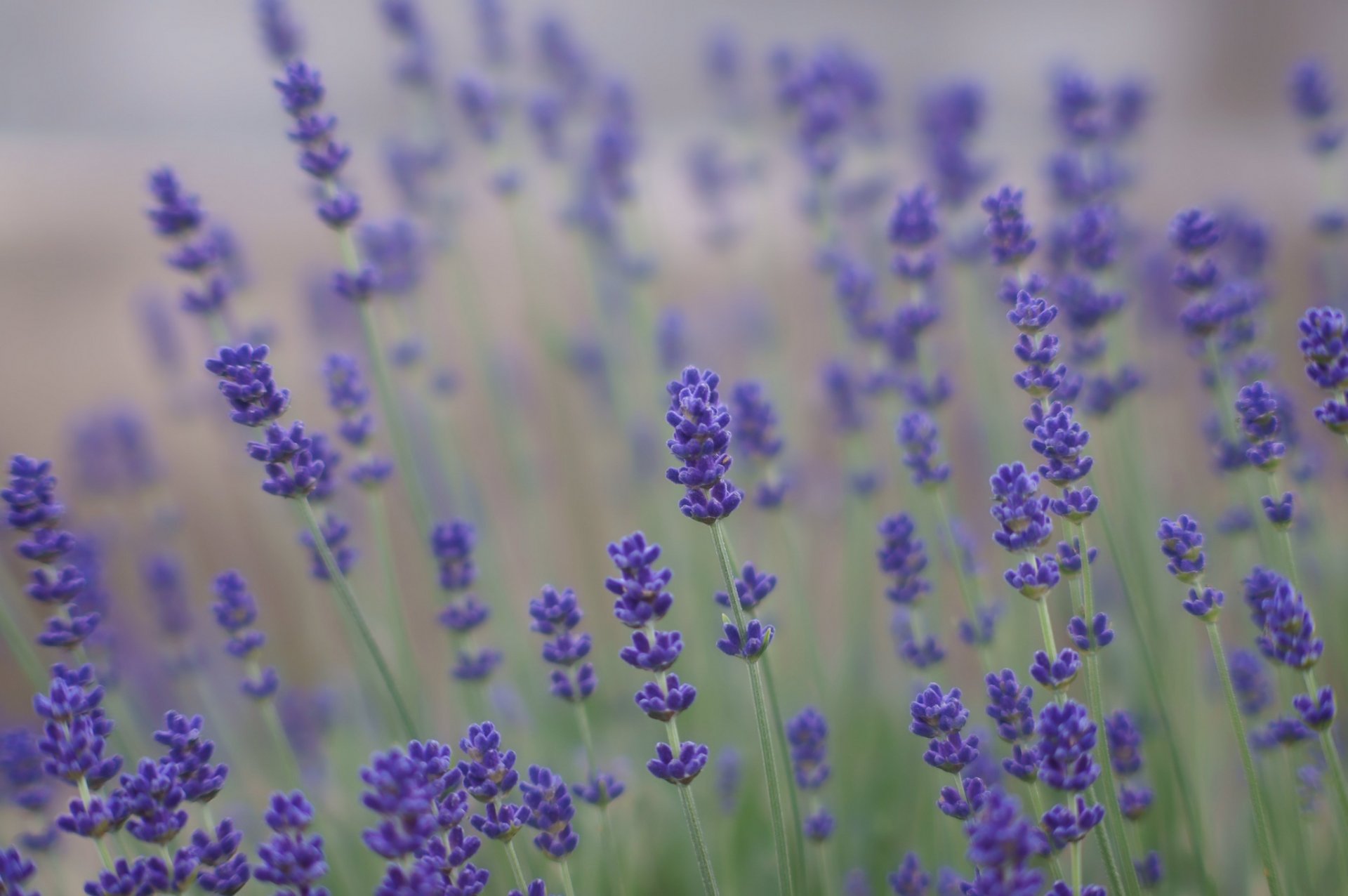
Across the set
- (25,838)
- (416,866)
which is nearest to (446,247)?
(25,838)

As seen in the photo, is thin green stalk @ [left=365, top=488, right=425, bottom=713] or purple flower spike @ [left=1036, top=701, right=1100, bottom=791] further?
thin green stalk @ [left=365, top=488, right=425, bottom=713]

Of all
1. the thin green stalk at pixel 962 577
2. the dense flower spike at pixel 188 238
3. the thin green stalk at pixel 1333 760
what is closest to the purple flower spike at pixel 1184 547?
the thin green stalk at pixel 1333 760

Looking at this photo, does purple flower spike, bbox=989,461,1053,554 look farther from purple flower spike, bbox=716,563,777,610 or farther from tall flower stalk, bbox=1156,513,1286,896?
purple flower spike, bbox=716,563,777,610

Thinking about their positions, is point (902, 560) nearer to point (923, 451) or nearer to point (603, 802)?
point (923, 451)

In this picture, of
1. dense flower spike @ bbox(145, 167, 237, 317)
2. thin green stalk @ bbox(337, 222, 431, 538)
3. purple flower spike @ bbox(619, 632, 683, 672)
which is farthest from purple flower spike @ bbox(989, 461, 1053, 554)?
dense flower spike @ bbox(145, 167, 237, 317)

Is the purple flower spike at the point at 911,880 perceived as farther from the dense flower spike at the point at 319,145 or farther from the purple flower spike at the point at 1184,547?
the dense flower spike at the point at 319,145

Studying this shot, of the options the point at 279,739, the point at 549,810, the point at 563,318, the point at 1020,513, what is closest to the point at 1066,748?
the point at 1020,513
